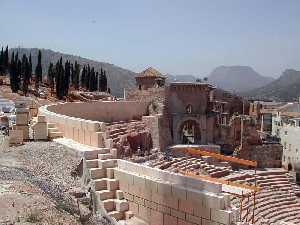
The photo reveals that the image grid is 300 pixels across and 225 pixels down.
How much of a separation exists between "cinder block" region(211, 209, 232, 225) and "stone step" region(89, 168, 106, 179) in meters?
3.08

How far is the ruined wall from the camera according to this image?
21.8m

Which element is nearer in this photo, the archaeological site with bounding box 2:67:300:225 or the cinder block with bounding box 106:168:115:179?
the archaeological site with bounding box 2:67:300:225

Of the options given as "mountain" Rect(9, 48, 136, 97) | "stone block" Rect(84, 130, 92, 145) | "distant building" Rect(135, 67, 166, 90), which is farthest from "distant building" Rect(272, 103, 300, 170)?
"mountain" Rect(9, 48, 136, 97)

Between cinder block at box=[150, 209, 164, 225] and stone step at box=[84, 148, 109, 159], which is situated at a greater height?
stone step at box=[84, 148, 109, 159]

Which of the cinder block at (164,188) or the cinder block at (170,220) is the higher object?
the cinder block at (164,188)

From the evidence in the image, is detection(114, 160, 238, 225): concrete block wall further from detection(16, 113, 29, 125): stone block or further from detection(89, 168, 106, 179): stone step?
detection(16, 113, 29, 125): stone block

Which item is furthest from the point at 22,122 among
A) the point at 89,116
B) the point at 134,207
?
the point at 89,116

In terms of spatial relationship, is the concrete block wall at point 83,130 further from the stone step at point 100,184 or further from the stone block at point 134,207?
the stone block at point 134,207

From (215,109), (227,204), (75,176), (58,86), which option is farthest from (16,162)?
(58,86)

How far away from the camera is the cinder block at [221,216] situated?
870 cm

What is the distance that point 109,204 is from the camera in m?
10.4

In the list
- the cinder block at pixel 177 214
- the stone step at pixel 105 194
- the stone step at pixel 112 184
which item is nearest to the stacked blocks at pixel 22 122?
the stone step at pixel 112 184

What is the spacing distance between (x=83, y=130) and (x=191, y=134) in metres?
24.1

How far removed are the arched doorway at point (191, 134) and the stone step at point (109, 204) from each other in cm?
2305
